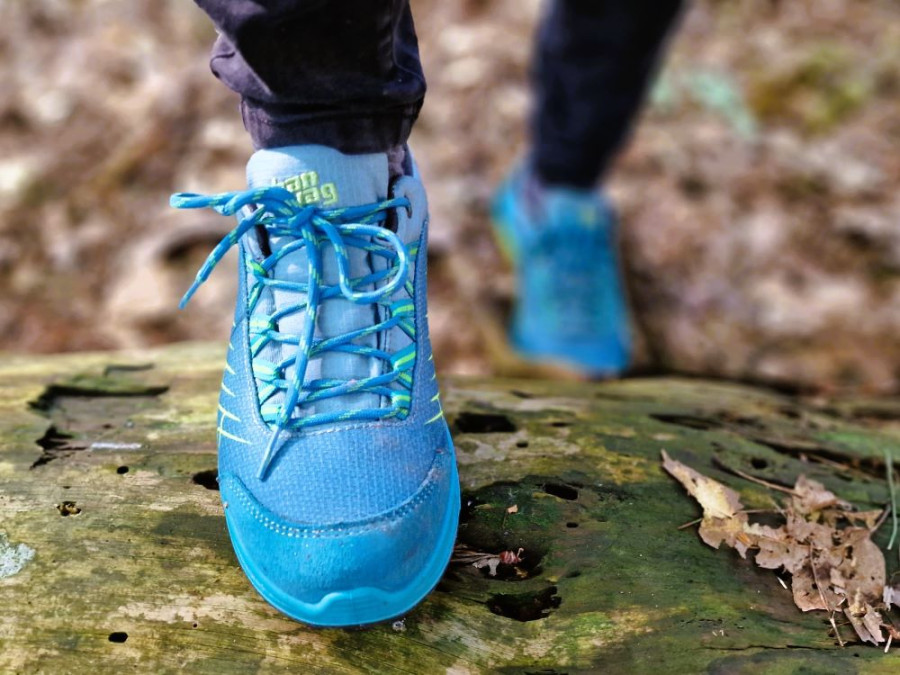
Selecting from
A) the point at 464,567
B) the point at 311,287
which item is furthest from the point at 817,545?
the point at 311,287

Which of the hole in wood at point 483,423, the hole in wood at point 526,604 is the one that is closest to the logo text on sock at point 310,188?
the hole in wood at point 483,423

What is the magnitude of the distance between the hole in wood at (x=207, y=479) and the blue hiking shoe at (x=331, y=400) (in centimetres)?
13

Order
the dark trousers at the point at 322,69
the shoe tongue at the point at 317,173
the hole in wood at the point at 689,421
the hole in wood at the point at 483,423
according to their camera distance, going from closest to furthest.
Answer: the dark trousers at the point at 322,69 < the shoe tongue at the point at 317,173 < the hole in wood at the point at 483,423 < the hole in wood at the point at 689,421

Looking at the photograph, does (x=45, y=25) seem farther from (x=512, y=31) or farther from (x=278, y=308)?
(x=278, y=308)

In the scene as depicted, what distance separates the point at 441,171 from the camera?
4199mm

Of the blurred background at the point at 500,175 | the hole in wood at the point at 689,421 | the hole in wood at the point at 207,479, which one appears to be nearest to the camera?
the hole in wood at the point at 207,479

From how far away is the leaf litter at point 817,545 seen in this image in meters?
1.58

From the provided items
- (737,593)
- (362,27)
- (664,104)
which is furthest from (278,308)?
(664,104)

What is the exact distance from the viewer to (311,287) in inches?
61.1

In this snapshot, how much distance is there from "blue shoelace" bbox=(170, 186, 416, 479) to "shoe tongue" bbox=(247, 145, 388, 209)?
23 mm

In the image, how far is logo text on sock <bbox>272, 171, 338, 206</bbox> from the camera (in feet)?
5.00

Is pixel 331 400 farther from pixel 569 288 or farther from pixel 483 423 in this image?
pixel 569 288

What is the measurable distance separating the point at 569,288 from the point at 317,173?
239 centimetres

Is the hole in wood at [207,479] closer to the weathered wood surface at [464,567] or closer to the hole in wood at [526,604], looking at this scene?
the weathered wood surface at [464,567]
